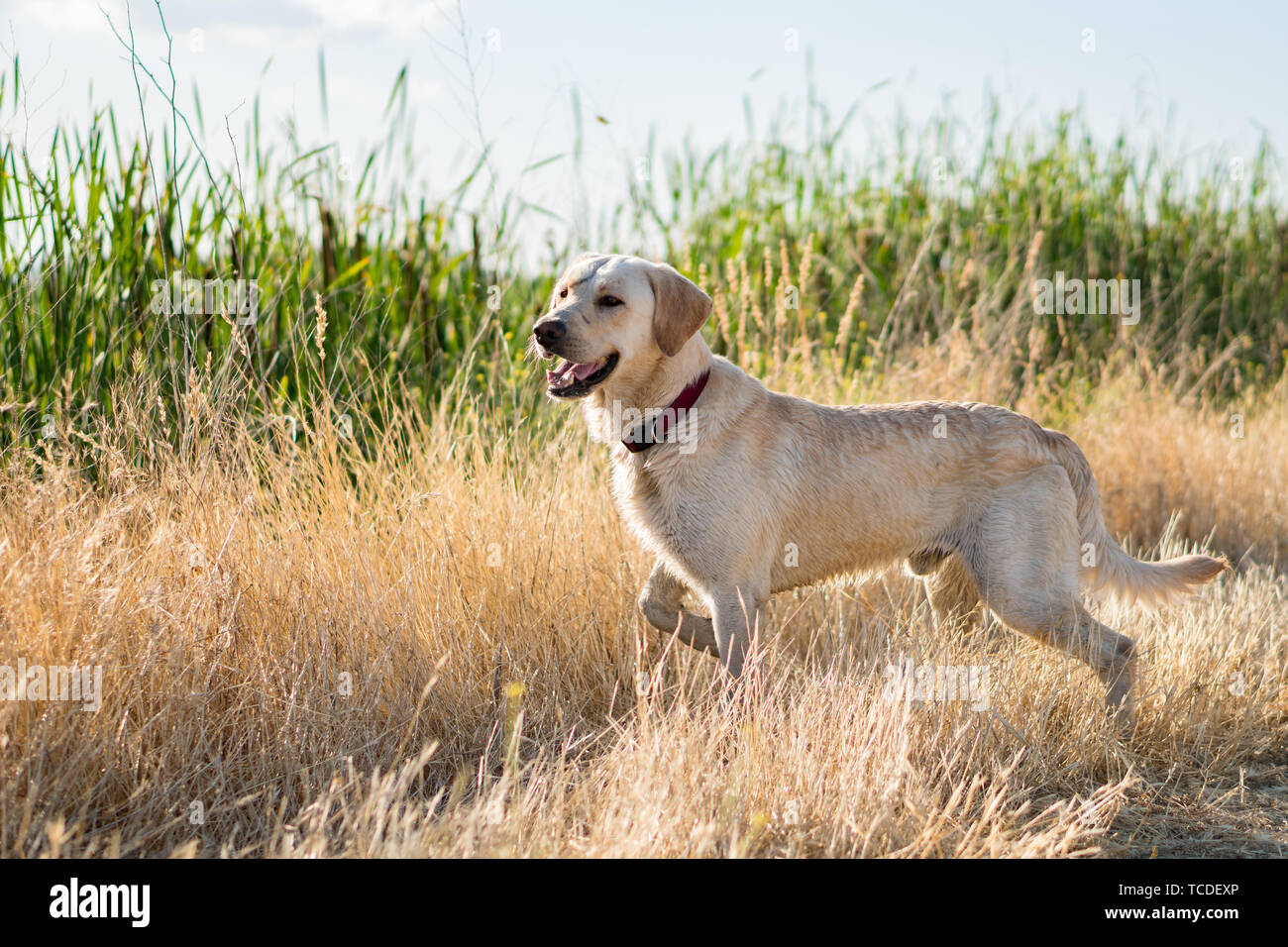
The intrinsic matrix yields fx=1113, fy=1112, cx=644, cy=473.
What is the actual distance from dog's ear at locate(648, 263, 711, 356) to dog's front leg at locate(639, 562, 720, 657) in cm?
81

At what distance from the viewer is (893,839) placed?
291 cm

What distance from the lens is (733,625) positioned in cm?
370

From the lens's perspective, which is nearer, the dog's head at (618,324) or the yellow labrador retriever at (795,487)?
the dog's head at (618,324)

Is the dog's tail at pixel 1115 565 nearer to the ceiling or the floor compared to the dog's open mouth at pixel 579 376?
nearer to the floor

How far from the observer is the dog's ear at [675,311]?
12.0 ft

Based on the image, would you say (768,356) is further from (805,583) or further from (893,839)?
(893,839)

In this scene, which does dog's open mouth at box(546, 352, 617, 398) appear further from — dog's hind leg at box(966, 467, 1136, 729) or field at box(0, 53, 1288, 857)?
dog's hind leg at box(966, 467, 1136, 729)

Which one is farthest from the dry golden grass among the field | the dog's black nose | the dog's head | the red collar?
the dog's black nose

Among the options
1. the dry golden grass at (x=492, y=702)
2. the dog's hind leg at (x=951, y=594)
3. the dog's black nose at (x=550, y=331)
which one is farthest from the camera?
the dog's hind leg at (x=951, y=594)

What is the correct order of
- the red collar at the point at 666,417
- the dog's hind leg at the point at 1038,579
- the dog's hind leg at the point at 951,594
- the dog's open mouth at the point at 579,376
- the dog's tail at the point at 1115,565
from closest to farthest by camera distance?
the dog's open mouth at the point at 579,376, the red collar at the point at 666,417, the dog's hind leg at the point at 1038,579, the dog's tail at the point at 1115,565, the dog's hind leg at the point at 951,594

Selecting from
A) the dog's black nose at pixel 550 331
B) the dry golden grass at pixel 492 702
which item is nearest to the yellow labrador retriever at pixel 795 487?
the dog's black nose at pixel 550 331

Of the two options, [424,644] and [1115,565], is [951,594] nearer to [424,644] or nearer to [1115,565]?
[1115,565]

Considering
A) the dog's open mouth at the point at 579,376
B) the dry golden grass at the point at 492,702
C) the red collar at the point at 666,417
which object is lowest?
the dry golden grass at the point at 492,702

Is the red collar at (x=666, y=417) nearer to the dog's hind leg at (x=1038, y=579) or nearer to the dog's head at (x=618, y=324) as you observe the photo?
the dog's head at (x=618, y=324)
